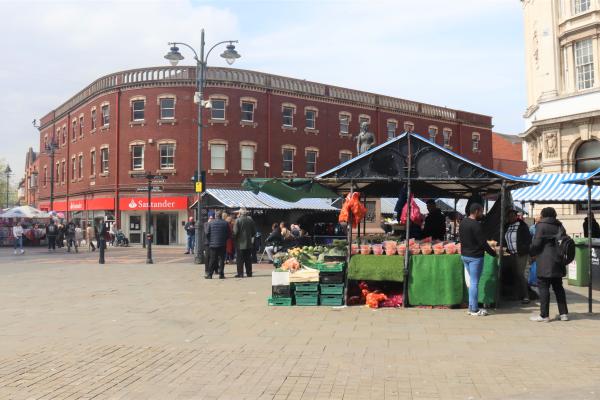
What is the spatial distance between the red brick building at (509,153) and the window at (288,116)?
30.9 metres

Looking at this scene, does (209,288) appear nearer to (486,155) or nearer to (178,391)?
(178,391)

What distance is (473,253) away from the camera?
28.7 ft

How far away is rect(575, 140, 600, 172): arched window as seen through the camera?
25108 mm

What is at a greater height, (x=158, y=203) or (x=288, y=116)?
(x=288, y=116)

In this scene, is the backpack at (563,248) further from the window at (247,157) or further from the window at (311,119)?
the window at (311,119)

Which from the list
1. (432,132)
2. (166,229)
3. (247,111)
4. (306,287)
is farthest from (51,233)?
(432,132)

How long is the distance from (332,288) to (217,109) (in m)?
28.8

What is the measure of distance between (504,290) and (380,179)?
3405 mm

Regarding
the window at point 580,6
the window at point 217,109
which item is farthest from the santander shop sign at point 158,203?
the window at point 580,6

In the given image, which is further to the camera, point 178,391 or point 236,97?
point 236,97

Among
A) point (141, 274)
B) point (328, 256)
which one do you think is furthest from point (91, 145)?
point (328, 256)

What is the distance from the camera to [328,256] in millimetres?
10414

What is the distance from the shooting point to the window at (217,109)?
36688mm

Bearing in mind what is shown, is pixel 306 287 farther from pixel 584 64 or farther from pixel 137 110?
pixel 137 110
